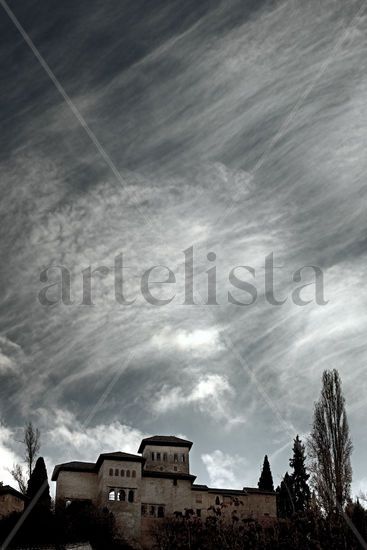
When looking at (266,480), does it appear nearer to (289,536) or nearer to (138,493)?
(138,493)

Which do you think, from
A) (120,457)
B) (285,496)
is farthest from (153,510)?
(285,496)

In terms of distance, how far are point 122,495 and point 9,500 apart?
823 cm

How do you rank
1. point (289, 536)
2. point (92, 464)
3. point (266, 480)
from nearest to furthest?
1. point (289, 536)
2. point (92, 464)
3. point (266, 480)

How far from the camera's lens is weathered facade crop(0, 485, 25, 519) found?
38.4m

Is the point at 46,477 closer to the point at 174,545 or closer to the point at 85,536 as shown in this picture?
the point at 85,536

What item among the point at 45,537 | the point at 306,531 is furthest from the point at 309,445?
the point at 45,537

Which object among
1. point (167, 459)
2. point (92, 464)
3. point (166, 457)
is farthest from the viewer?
point (166, 457)

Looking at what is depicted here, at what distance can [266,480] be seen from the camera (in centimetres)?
5203

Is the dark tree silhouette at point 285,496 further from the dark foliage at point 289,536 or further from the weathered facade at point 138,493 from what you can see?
the dark foliage at point 289,536

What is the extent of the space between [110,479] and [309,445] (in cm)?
1496

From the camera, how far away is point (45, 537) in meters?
30.1

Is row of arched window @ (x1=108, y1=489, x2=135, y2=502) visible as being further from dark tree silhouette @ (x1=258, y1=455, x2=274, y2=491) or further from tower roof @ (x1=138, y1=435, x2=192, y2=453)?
dark tree silhouette @ (x1=258, y1=455, x2=274, y2=491)

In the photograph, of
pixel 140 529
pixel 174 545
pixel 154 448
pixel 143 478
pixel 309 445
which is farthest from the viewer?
pixel 154 448

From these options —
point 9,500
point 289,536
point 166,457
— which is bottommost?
point 289,536
